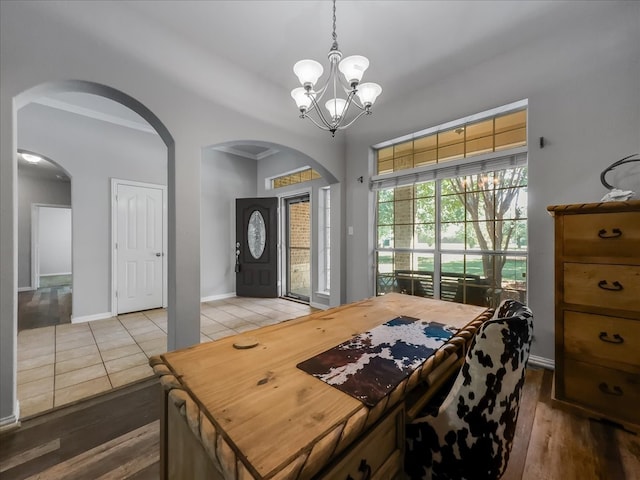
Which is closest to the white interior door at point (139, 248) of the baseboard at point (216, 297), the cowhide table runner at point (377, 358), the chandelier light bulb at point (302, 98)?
the baseboard at point (216, 297)

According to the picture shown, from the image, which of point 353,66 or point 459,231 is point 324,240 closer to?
point 459,231

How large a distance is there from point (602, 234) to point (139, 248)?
551cm

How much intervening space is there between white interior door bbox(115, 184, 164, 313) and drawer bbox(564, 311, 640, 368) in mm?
5286

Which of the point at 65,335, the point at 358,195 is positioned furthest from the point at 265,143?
the point at 65,335

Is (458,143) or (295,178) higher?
(295,178)

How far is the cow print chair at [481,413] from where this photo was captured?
884mm

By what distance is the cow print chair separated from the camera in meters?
0.88

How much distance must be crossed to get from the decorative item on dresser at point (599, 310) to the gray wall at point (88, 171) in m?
5.39

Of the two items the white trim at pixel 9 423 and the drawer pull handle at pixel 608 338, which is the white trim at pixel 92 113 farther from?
the drawer pull handle at pixel 608 338

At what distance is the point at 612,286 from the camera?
5.49 feet

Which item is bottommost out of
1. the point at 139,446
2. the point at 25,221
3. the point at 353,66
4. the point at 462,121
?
the point at 139,446

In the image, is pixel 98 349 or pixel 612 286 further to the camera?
pixel 98 349

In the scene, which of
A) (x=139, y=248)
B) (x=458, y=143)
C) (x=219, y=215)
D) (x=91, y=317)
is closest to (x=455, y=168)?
(x=458, y=143)

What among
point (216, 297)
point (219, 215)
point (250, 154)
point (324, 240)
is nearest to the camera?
point (324, 240)
